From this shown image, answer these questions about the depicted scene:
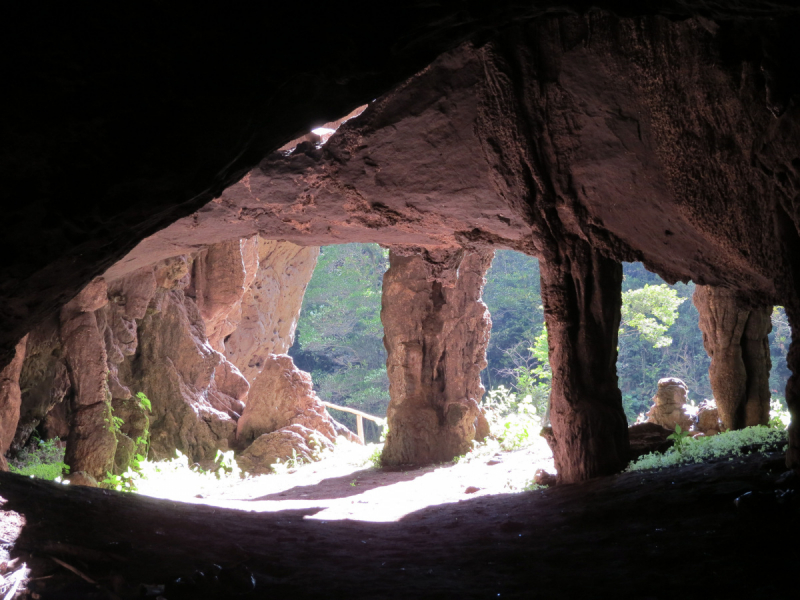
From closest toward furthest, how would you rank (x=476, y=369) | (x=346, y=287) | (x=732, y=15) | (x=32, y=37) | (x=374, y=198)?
(x=32, y=37)
(x=732, y=15)
(x=374, y=198)
(x=476, y=369)
(x=346, y=287)

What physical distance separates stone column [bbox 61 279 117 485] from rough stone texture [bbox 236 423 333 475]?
4.32 metres

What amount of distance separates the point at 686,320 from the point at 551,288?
24.6m

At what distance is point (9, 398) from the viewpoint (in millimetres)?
6355

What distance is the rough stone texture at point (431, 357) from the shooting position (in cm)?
1111

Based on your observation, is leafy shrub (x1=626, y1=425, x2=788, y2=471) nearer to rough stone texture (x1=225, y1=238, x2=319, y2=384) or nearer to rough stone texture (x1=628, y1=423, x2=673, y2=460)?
rough stone texture (x1=628, y1=423, x2=673, y2=460)

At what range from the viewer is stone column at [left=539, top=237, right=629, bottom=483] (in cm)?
550

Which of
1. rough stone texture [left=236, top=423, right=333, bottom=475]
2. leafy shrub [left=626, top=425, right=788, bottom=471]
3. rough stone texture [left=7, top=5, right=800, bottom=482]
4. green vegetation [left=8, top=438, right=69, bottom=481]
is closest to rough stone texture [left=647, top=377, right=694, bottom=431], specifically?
leafy shrub [left=626, top=425, right=788, bottom=471]

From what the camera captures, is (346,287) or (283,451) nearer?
(283,451)

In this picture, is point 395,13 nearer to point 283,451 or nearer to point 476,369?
point 476,369

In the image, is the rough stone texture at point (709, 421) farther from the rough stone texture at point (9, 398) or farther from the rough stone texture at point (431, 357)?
the rough stone texture at point (9, 398)

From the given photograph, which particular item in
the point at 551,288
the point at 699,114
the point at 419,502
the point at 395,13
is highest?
the point at 395,13

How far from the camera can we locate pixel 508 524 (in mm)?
4246

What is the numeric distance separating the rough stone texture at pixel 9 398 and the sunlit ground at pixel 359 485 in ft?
5.89

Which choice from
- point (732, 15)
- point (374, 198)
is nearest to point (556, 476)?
point (374, 198)
